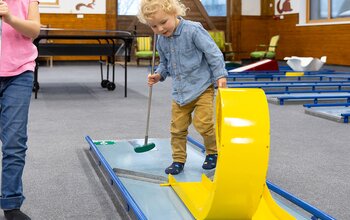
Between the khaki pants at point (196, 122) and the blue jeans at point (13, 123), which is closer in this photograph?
the blue jeans at point (13, 123)

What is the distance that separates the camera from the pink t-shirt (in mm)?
2166

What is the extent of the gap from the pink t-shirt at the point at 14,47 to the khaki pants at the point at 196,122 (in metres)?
1.06

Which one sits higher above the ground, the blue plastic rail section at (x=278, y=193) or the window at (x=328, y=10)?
the window at (x=328, y=10)

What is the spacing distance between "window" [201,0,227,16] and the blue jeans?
13037 millimetres

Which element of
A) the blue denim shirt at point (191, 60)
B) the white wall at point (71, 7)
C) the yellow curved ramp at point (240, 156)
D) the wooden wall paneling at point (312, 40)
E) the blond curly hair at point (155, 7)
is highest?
the white wall at point (71, 7)

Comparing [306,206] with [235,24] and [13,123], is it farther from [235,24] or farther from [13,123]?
[235,24]

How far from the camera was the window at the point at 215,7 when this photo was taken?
48.9 ft

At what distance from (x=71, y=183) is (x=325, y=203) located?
4.52ft

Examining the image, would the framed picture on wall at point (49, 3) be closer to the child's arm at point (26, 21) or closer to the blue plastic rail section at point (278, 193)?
the blue plastic rail section at point (278, 193)

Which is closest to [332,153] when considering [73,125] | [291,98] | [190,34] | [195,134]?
[195,134]

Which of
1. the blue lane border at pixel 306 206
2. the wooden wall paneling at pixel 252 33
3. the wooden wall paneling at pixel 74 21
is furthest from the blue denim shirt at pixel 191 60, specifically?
the wooden wall paneling at pixel 252 33

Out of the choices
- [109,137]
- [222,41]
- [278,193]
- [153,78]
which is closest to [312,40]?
[222,41]

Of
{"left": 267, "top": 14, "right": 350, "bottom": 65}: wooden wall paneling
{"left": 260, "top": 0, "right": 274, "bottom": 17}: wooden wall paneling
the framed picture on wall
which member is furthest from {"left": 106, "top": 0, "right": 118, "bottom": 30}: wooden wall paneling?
{"left": 267, "top": 14, "right": 350, "bottom": 65}: wooden wall paneling

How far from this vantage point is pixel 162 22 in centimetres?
274
